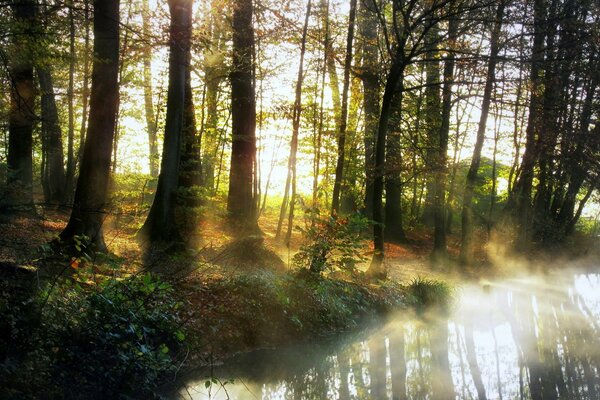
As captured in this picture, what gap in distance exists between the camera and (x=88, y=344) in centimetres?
561

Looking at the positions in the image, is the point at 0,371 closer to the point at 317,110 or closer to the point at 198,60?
the point at 198,60

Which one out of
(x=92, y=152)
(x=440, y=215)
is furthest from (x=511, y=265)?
(x=92, y=152)

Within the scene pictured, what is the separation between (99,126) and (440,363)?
277 inches

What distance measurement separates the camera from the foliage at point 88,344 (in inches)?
196

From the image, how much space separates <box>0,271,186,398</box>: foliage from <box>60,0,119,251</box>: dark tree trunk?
8.76 ft

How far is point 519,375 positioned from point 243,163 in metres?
9.49

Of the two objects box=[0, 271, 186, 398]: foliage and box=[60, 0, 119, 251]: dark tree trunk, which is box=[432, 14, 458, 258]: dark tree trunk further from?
box=[0, 271, 186, 398]: foliage

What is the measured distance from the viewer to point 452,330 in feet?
36.1

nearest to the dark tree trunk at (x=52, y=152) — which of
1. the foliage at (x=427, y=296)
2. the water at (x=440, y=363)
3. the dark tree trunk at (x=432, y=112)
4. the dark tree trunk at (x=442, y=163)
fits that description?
the foliage at (x=427, y=296)

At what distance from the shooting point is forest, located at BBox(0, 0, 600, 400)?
20.0ft

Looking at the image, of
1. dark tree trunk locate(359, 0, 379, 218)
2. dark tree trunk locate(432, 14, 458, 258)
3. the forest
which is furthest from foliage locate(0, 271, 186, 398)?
dark tree trunk locate(359, 0, 379, 218)

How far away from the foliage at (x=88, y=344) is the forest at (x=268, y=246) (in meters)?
0.02

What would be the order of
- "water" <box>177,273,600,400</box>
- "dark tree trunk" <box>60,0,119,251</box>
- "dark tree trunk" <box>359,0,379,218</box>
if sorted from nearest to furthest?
"water" <box>177,273,600,400</box>, "dark tree trunk" <box>60,0,119,251</box>, "dark tree trunk" <box>359,0,379,218</box>

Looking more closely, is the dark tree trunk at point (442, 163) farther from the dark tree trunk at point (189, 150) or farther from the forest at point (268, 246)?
the dark tree trunk at point (189, 150)
